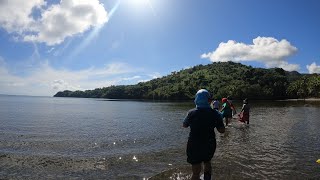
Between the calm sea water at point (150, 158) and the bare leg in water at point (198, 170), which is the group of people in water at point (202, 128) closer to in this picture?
the bare leg in water at point (198, 170)

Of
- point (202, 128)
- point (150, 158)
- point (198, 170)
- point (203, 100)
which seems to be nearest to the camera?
point (202, 128)

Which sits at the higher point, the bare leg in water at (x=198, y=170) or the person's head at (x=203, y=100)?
the person's head at (x=203, y=100)

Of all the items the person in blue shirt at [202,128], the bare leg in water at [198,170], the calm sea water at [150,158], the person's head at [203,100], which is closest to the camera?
the person in blue shirt at [202,128]

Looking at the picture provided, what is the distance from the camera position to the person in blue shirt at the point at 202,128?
25.0 feet

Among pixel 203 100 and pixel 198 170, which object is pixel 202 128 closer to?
pixel 203 100

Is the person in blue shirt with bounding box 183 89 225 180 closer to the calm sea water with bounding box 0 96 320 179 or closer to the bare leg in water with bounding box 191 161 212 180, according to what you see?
the bare leg in water with bounding box 191 161 212 180

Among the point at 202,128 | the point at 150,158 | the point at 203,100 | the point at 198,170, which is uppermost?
the point at 203,100

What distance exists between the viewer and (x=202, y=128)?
7.63 m

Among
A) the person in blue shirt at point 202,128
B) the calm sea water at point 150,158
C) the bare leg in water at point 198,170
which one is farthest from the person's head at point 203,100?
the calm sea water at point 150,158

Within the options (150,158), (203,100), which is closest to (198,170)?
(203,100)

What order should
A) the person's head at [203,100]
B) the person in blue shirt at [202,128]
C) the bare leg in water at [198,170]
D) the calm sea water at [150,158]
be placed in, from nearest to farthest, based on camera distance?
the person in blue shirt at [202,128]
the person's head at [203,100]
the bare leg in water at [198,170]
the calm sea water at [150,158]

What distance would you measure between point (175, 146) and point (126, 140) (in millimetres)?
4276

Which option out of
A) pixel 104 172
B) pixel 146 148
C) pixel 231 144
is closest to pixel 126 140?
pixel 146 148

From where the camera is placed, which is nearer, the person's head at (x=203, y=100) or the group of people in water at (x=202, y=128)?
the group of people in water at (x=202, y=128)
